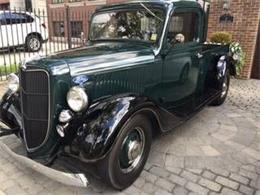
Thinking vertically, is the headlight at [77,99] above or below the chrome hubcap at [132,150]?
above

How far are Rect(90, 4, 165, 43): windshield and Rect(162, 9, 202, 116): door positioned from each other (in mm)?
186

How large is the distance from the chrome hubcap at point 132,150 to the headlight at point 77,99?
0.54 m

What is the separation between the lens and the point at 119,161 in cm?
259

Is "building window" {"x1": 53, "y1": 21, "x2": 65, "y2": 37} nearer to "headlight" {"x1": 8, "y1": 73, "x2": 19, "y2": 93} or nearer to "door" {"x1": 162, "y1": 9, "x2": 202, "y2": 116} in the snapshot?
"door" {"x1": 162, "y1": 9, "x2": 202, "y2": 116}

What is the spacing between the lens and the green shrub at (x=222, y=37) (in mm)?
6961

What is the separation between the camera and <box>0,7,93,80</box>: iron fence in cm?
800

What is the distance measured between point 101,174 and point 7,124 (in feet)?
4.53

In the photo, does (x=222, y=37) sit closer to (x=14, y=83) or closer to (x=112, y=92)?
(x=112, y=92)

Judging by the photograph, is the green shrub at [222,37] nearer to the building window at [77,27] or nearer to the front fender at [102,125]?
the front fender at [102,125]

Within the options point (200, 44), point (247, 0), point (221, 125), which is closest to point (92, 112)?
point (200, 44)

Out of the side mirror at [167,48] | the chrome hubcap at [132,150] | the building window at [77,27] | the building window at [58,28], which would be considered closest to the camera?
the chrome hubcap at [132,150]

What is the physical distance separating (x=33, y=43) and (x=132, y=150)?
977 centimetres

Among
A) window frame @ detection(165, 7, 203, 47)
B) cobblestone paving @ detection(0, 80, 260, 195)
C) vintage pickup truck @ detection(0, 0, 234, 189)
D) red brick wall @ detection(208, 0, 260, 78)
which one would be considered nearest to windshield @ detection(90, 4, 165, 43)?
vintage pickup truck @ detection(0, 0, 234, 189)

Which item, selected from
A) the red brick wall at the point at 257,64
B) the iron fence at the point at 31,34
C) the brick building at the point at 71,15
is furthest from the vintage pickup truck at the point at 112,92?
the brick building at the point at 71,15
